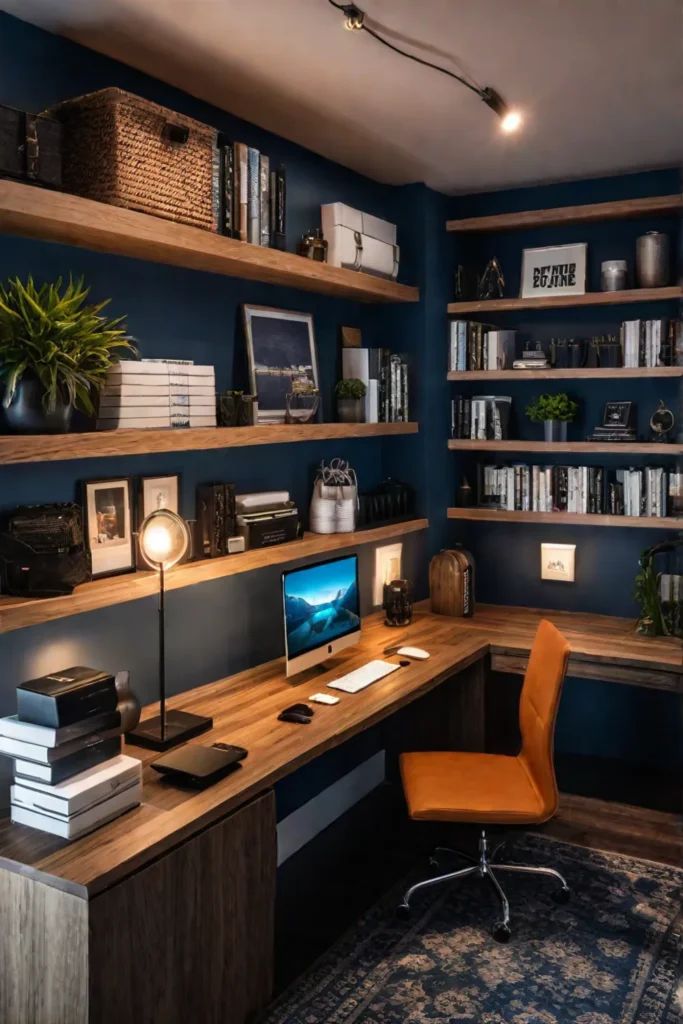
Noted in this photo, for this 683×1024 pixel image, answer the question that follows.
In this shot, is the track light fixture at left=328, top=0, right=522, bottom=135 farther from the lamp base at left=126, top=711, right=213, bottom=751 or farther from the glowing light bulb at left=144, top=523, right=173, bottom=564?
the lamp base at left=126, top=711, right=213, bottom=751

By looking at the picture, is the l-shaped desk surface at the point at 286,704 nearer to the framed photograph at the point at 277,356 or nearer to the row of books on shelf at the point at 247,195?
the framed photograph at the point at 277,356

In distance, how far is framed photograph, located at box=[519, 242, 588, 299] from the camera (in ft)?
13.6

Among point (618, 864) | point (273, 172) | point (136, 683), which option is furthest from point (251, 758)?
point (273, 172)

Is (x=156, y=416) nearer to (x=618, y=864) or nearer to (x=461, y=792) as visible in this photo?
(x=461, y=792)

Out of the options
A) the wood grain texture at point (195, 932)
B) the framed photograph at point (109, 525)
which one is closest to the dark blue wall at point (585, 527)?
the framed photograph at point (109, 525)

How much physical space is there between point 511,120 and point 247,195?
94 centimetres

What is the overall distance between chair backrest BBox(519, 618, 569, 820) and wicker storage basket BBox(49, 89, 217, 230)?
1824mm

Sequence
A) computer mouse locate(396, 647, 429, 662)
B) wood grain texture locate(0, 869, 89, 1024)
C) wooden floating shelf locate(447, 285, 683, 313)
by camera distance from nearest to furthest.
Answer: wood grain texture locate(0, 869, 89, 1024) < computer mouse locate(396, 647, 429, 662) < wooden floating shelf locate(447, 285, 683, 313)

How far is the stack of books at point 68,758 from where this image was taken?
210cm

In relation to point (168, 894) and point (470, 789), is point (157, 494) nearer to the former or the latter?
point (168, 894)

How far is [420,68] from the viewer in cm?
274

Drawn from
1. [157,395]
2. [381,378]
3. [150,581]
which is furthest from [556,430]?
[150,581]

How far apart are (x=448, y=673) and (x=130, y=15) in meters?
2.36

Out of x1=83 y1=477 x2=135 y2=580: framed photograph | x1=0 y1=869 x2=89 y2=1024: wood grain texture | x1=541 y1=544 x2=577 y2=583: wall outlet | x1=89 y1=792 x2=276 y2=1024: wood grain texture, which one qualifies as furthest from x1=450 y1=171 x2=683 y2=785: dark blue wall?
→ x1=0 y1=869 x2=89 y2=1024: wood grain texture
